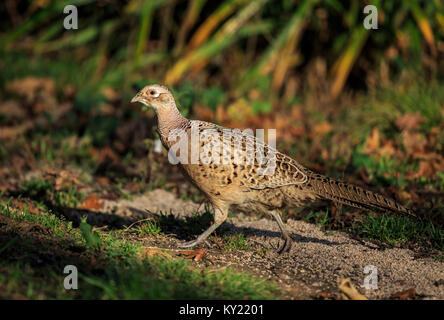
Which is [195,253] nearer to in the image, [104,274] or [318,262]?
[104,274]

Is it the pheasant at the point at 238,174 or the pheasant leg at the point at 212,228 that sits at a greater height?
the pheasant at the point at 238,174

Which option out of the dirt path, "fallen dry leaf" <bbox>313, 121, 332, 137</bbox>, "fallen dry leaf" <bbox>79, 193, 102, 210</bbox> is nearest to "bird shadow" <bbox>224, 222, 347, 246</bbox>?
the dirt path

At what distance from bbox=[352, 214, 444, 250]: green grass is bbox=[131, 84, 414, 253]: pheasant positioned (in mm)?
514

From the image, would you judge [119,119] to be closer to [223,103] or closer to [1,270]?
[223,103]

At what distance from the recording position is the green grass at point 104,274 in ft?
10.3

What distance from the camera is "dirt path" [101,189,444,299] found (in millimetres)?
3715

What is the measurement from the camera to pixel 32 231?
13.1 feet

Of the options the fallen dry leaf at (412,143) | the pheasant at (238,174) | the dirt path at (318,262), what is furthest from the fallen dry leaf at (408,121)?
the pheasant at (238,174)

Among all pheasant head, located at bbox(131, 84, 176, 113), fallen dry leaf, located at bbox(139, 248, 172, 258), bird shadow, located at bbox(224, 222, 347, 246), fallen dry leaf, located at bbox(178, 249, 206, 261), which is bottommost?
bird shadow, located at bbox(224, 222, 347, 246)

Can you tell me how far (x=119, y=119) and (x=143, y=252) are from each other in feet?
13.7

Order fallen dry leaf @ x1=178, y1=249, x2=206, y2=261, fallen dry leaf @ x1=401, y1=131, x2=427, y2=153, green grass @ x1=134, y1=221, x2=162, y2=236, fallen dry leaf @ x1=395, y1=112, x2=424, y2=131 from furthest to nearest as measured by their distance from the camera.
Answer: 1. fallen dry leaf @ x1=395, y1=112, x2=424, y2=131
2. fallen dry leaf @ x1=401, y1=131, x2=427, y2=153
3. green grass @ x1=134, y1=221, x2=162, y2=236
4. fallen dry leaf @ x1=178, y1=249, x2=206, y2=261

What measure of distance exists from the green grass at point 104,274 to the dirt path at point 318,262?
11.4 inches

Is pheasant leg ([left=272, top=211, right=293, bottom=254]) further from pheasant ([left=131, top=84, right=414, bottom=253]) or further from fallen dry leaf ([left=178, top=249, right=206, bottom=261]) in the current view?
fallen dry leaf ([left=178, top=249, right=206, bottom=261])

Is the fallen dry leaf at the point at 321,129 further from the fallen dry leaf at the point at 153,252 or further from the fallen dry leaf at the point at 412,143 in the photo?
the fallen dry leaf at the point at 153,252
